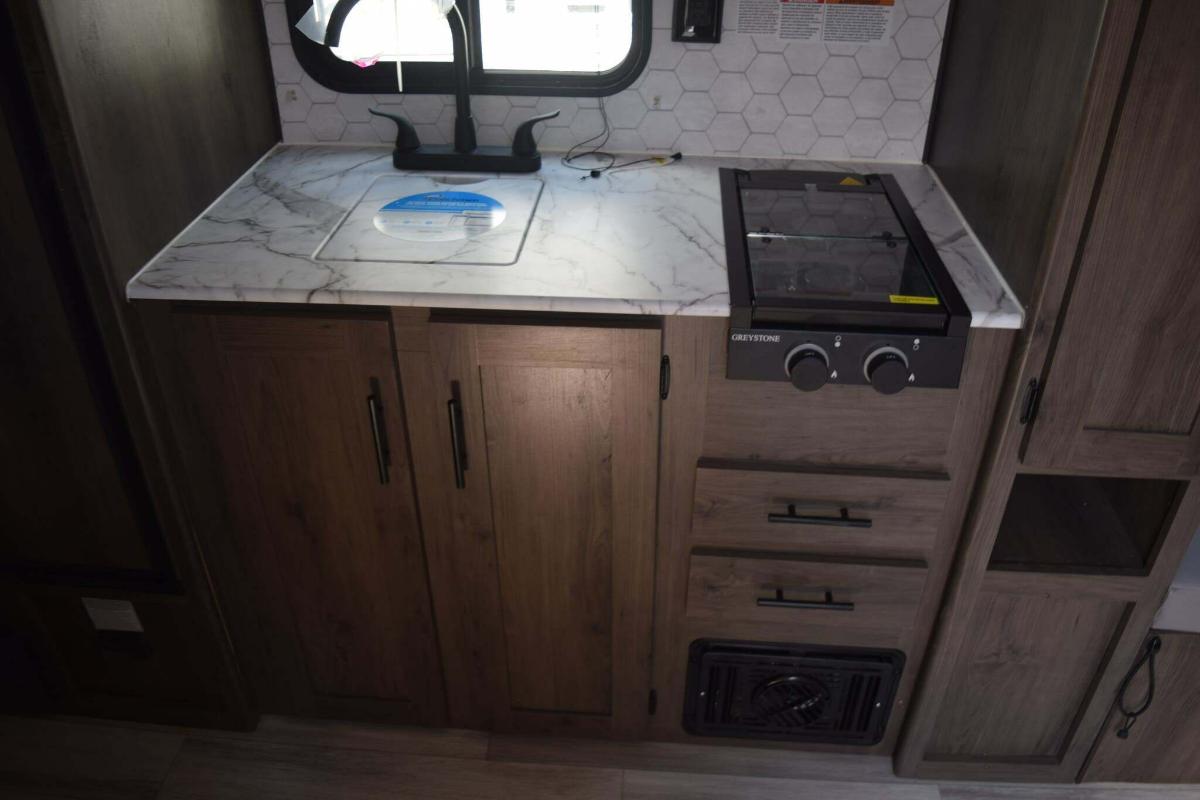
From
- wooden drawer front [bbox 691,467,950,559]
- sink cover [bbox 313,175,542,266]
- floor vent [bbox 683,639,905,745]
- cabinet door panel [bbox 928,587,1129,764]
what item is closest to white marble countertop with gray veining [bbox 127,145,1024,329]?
sink cover [bbox 313,175,542,266]

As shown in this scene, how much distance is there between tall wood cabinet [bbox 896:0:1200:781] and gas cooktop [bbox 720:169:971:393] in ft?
0.42

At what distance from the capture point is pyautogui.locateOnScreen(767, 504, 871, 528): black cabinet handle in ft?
5.45

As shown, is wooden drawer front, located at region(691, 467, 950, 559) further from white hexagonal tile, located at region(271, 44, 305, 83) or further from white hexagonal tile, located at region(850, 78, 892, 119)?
white hexagonal tile, located at region(271, 44, 305, 83)

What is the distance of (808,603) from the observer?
5.84 feet

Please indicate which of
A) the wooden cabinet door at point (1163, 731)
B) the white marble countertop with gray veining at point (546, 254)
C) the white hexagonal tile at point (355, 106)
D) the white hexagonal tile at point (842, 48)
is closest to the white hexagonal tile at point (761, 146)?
the white marble countertop with gray veining at point (546, 254)

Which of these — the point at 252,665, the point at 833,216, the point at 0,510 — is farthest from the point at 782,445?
the point at 0,510

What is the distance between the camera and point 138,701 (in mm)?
2105

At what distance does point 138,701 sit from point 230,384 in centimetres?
95

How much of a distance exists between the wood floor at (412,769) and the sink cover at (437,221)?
3.74 ft

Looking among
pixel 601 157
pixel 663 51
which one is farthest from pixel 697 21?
pixel 601 157

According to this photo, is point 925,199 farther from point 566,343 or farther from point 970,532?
point 566,343

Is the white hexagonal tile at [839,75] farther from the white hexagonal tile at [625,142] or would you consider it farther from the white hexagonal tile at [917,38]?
the white hexagonal tile at [625,142]

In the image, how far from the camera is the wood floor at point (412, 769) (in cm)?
201

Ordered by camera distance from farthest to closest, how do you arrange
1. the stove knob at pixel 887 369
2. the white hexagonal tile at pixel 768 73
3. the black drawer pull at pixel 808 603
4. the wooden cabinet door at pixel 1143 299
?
1. the white hexagonal tile at pixel 768 73
2. the black drawer pull at pixel 808 603
3. the stove knob at pixel 887 369
4. the wooden cabinet door at pixel 1143 299
